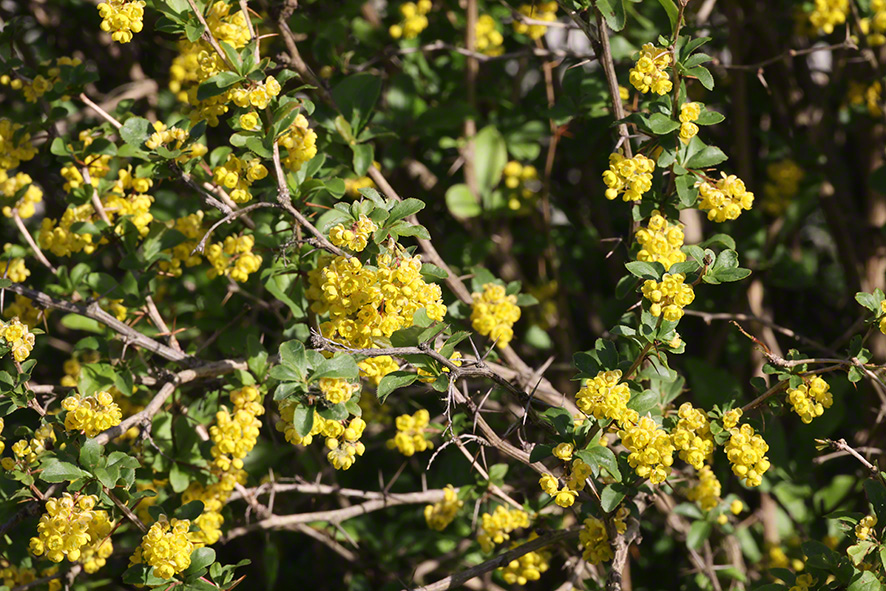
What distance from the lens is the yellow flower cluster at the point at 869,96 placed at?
8.77ft

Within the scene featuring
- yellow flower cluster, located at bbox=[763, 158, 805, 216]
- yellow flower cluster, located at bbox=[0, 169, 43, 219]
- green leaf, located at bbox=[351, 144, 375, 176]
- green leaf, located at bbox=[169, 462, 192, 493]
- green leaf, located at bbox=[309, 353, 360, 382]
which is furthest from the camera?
yellow flower cluster, located at bbox=[763, 158, 805, 216]

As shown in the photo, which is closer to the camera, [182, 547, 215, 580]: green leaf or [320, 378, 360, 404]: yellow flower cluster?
[320, 378, 360, 404]: yellow flower cluster

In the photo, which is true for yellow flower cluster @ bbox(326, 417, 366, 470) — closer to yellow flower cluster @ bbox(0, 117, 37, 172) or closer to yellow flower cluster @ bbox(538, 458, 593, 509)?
yellow flower cluster @ bbox(538, 458, 593, 509)

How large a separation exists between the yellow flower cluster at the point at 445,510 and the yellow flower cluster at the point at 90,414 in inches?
33.3

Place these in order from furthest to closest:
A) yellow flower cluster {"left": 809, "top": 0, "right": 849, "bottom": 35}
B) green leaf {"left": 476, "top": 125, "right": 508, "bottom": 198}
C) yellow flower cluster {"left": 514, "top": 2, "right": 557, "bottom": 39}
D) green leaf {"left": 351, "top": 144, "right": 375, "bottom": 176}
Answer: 1. green leaf {"left": 476, "top": 125, "right": 508, "bottom": 198}
2. yellow flower cluster {"left": 514, "top": 2, "right": 557, "bottom": 39}
3. yellow flower cluster {"left": 809, "top": 0, "right": 849, "bottom": 35}
4. green leaf {"left": 351, "top": 144, "right": 375, "bottom": 176}

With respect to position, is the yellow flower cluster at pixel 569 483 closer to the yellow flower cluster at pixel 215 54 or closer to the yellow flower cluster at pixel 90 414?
the yellow flower cluster at pixel 90 414

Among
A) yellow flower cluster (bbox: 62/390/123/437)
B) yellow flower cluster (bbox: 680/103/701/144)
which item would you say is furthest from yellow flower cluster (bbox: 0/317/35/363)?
yellow flower cluster (bbox: 680/103/701/144)

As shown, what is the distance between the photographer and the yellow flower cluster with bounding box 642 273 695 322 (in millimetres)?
1434

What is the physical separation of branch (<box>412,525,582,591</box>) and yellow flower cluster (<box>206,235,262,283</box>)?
31.6 inches

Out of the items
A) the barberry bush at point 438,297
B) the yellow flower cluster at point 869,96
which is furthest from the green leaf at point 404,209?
the yellow flower cluster at point 869,96

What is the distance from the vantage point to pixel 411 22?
265 cm

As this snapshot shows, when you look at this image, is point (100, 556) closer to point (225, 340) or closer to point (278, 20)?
point (225, 340)

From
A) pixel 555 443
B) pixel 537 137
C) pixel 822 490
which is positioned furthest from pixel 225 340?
pixel 822 490

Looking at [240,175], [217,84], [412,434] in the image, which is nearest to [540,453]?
[412,434]
